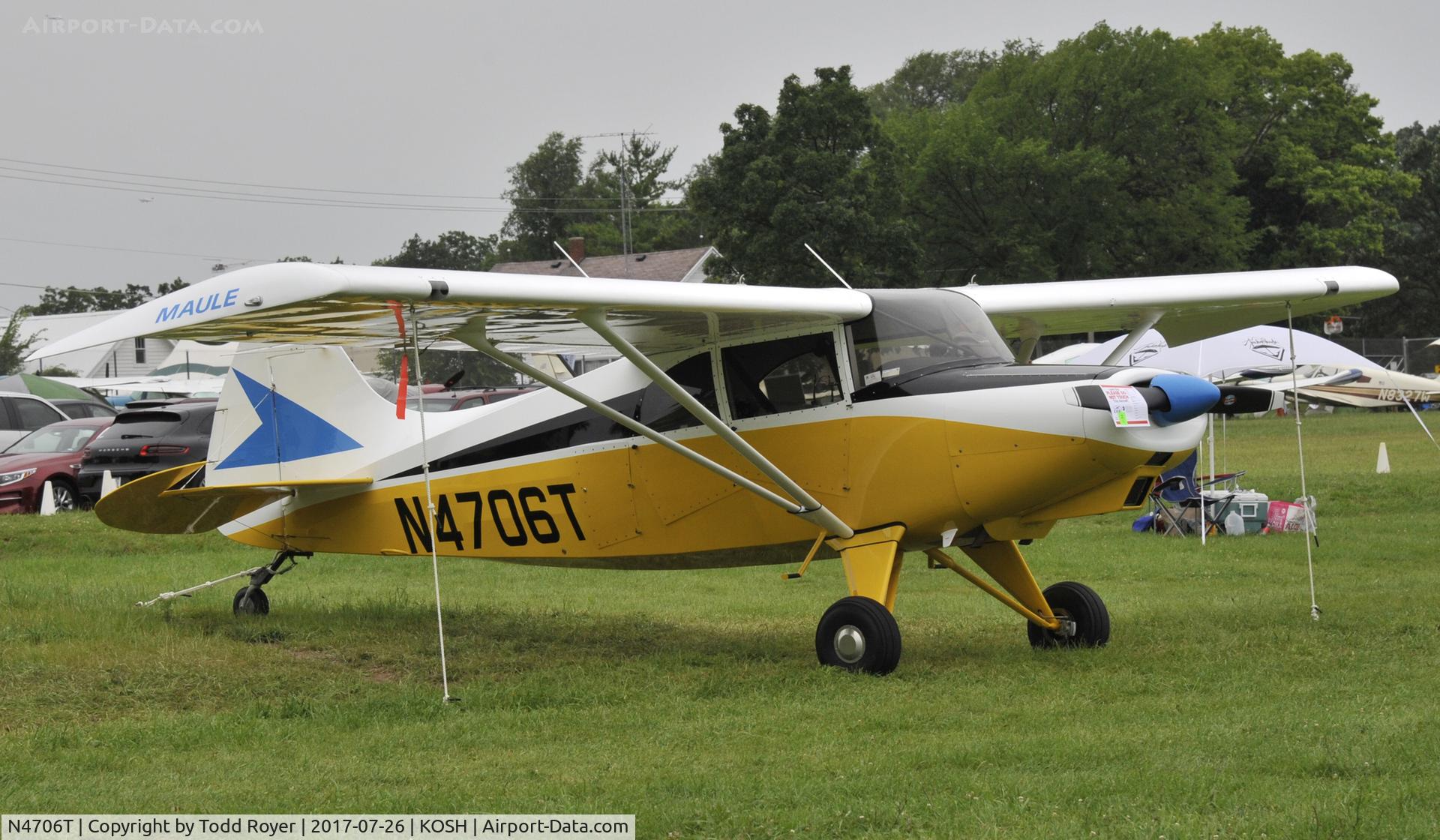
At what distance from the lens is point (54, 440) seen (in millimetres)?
21984

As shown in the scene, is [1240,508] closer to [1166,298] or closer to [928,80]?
[1166,298]

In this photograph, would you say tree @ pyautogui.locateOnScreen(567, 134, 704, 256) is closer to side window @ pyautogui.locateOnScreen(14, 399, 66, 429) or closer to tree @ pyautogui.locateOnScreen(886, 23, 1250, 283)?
tree @ pyautogui.locateOnScreen(886, 23, 1250, 283)

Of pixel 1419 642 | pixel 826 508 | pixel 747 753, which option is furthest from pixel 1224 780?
pixel 1419 642

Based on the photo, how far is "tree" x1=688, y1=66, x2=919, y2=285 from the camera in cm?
4284

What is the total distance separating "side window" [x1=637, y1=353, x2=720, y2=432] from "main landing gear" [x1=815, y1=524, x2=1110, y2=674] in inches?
52.9

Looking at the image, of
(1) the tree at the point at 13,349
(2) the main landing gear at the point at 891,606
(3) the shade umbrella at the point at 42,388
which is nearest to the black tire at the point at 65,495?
(3) the shade umbrella at the point at 42,388

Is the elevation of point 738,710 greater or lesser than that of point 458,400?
lesser

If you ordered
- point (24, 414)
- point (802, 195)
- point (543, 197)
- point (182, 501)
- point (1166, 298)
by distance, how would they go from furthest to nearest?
point (543, 197)
point (802, 195)
point (24, 414)
point (1166, 298)
point (182, 501)

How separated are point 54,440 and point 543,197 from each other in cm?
8314

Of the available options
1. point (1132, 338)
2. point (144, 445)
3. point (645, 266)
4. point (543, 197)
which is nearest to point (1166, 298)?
point (1132, 338)

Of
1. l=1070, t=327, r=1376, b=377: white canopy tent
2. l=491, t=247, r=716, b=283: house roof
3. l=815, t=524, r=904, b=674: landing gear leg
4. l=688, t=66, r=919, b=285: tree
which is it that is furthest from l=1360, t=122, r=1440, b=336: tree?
l=815, t=524, r=904, b=674: landing gear leg

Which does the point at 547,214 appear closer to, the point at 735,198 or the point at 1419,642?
the point at 735,198

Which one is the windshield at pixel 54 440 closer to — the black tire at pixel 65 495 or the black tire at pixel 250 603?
the black tire at pixel 65 495

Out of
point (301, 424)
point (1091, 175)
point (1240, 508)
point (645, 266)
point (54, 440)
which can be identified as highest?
point (1091, 175)
